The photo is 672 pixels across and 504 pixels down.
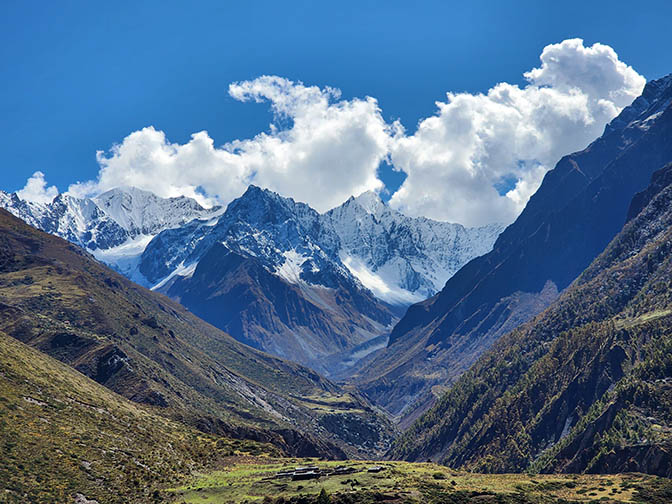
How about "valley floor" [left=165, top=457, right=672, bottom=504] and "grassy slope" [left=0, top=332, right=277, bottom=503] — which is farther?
"grassy slope" [left=0, top=332, right=277, bottom=503]

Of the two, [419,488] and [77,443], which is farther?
[77,443]

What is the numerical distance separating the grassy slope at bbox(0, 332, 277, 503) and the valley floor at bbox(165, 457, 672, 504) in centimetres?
950

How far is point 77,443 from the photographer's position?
110m

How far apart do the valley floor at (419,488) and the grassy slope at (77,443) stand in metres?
9.50

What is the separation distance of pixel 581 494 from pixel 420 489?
76.4 feet

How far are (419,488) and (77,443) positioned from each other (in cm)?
5932

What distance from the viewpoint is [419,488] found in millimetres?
93125

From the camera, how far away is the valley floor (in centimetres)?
8825

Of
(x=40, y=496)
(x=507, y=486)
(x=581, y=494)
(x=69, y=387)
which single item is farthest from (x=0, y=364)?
(x=581, y=494)

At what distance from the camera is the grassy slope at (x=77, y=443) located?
93062 millimetres

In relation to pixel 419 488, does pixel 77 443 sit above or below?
above

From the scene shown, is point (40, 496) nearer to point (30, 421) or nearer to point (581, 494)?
point (30, 421)

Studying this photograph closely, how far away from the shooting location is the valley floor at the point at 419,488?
88.2 meters

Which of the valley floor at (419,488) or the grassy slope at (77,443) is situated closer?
the valley floor at (419,488)
